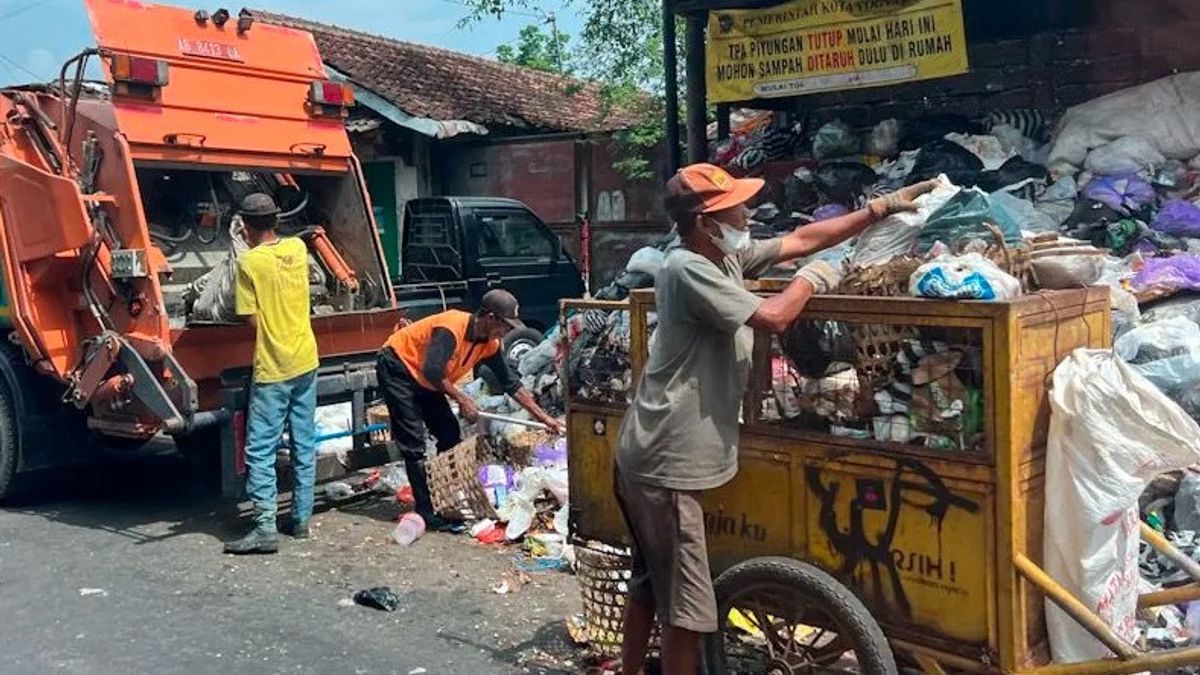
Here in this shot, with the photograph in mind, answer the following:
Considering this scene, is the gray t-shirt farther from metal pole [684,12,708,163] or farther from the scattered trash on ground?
metal pole [684,12,708,163]

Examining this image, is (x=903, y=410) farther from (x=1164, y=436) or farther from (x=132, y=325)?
(x=132, y=325)

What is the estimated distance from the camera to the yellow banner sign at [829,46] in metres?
8.27

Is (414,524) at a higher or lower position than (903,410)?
lower

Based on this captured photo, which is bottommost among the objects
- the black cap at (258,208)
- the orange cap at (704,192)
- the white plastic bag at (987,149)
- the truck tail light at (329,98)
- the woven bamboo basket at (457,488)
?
the woven bamboo basket at (457,488)

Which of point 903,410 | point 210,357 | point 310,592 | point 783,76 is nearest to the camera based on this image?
point 903,410

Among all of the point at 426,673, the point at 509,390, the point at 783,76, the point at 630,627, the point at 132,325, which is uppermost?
the point at 783,76

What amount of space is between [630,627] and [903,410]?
1097mm

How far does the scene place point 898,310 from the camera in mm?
3010

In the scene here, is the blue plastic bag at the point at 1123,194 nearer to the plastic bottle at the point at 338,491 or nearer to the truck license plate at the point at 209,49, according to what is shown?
the plastic bottle at the point at 338,491

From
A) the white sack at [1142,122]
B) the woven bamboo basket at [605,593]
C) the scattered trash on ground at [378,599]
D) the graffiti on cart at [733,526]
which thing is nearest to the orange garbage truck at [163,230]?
the scattered trash on ground at [378,599]

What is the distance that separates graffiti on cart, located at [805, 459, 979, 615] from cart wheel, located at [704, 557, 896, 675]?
0.10 m

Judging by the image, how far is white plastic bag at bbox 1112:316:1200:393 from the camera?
508 cm

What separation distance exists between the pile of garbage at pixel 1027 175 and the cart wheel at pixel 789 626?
3.13 ft

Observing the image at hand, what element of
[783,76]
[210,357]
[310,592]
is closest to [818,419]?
[310,592]
